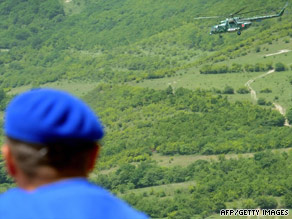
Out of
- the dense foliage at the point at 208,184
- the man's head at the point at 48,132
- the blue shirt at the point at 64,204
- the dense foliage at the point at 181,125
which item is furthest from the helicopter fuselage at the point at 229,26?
the blue shirt at the point at 64,204

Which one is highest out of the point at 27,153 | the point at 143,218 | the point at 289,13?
the point at 27,153

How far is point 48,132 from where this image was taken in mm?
3580

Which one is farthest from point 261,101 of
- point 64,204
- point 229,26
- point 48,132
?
point 64,204

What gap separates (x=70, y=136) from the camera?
11.9 ft

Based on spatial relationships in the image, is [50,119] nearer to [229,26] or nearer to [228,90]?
[229,26]

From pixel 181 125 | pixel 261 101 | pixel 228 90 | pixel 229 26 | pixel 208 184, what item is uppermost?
pixel 229 26

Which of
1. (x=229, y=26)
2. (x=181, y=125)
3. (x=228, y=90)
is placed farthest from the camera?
(x=228, y=90)

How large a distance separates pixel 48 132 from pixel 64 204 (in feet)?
0.93

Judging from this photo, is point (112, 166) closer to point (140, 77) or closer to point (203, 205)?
point (203, 205)

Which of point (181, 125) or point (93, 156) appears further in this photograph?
point (181, 125)

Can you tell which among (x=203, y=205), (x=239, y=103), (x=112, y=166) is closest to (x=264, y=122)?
(x=239, y=103)

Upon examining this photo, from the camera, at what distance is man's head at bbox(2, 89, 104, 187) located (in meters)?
3.58

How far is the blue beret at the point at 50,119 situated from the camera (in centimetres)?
358

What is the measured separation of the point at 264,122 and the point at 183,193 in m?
30.2
